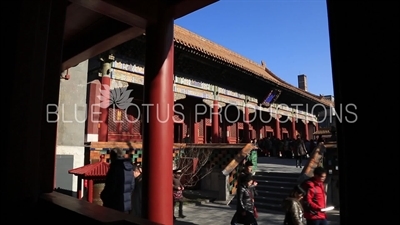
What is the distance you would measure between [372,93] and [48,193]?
93.9 inches

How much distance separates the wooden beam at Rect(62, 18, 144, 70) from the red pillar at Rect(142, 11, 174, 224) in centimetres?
41

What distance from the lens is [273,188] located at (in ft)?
25.2

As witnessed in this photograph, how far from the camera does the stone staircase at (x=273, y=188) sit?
22.7 ft

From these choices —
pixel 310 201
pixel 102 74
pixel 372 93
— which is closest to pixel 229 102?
pixel 102 74

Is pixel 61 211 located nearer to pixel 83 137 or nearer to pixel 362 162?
pixel 362 162

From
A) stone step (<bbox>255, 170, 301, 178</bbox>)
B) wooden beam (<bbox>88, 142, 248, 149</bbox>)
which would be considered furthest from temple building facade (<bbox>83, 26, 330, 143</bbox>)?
stone step (<bbox>255, 170, 301, 178</bbox>)

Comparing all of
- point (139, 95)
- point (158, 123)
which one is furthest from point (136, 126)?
point (158, 123)

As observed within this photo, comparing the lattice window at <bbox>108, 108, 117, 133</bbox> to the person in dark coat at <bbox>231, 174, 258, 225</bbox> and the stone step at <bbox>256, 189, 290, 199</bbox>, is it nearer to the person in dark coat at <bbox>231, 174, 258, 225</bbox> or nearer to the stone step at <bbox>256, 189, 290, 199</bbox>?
the stone step at <bbox>256, 189, 290, 199</bbox>

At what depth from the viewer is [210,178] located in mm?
8680

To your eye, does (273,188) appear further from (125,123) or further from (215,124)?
(125,123)

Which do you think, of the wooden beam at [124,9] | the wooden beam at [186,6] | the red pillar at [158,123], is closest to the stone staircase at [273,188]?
the red pillar at [158,123]

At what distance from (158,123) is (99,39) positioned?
5.26 ft

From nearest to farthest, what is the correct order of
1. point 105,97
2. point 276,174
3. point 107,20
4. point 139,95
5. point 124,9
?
point 124,9 < point 107,20 < point 105,97 < point 276,174 < point 139,95

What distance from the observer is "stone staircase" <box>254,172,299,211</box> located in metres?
6.92
